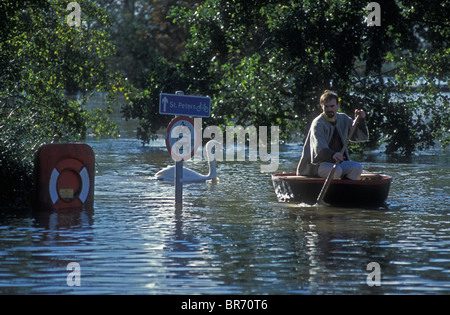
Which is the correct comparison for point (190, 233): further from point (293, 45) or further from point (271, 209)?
point (293, 45)

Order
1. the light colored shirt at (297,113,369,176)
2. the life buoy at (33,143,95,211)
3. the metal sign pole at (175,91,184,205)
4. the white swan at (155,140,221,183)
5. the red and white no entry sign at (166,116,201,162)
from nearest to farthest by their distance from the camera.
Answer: the life buoy at (33,143,95,211) → the red and white no entry sign at (166,116,201,162) → the metal sign pole at (175,91,184,205) → the light colored shirt at (297,113,369,176) → the white swan at (155,140,221,183)

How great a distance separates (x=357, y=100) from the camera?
24250 mm

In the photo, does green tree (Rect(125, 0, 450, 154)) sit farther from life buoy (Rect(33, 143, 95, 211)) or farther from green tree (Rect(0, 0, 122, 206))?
life buoy (Rect(33, 143, 95, 211))

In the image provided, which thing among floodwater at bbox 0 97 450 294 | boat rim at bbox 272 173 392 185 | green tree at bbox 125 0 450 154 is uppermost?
green tree at bbox 125 0 450 154

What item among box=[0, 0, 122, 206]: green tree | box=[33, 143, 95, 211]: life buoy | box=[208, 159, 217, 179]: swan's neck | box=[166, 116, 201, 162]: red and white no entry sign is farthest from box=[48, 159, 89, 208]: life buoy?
box=[208, 159, 217, 179]: swan's neck

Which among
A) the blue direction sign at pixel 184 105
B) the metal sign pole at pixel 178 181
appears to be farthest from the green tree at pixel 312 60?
the blue direction sign at pixel 184 105

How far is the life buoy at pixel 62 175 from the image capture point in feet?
43.1

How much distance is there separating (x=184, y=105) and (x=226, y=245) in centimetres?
351

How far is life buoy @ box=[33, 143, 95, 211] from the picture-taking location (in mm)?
13148

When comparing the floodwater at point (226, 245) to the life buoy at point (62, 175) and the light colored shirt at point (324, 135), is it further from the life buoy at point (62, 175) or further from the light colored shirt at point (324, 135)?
the light colored shirt at point (324, 135)

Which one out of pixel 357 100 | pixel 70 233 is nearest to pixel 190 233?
pixel 70 233

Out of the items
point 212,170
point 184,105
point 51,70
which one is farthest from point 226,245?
point 51,70

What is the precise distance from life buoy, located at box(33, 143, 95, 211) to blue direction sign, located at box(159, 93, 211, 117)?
1.40m
